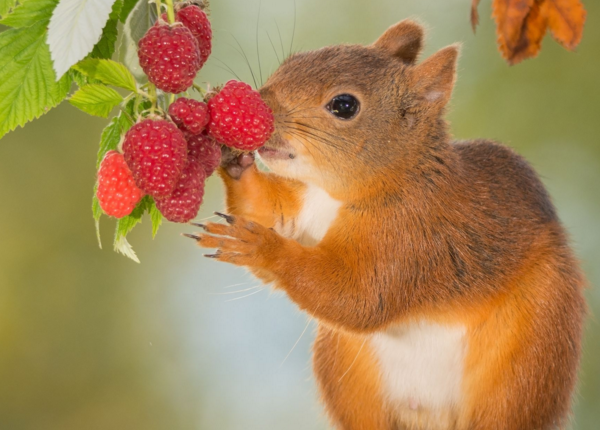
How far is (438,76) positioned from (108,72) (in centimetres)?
56

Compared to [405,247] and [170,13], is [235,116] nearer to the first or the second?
[170,13]

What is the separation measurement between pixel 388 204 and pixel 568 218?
137 centimetres

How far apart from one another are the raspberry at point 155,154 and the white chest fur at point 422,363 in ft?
2.14

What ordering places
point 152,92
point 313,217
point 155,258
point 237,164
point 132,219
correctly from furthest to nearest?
point 155,258 → point 313,217 → point 237,164 → point 132,219 → point 152,92

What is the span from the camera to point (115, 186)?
0.77m

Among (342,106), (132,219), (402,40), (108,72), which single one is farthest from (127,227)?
(402,40)

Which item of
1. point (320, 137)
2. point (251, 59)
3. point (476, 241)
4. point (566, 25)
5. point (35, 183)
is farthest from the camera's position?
point (35, 183)

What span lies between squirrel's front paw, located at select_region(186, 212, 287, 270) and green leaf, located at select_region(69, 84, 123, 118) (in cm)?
22

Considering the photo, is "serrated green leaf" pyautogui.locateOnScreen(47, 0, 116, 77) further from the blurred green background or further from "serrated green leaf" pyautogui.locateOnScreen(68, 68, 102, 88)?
the blurred green background

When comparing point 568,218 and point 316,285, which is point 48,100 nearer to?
point 316,285

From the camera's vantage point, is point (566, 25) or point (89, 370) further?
point (89, 370)

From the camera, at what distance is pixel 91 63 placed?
0.74 m

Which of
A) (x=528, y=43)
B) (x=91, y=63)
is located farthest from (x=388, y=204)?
(x=91, y=63)

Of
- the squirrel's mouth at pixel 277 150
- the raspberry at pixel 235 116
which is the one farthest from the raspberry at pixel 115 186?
the squirrel's mouth at pixel 277 150
